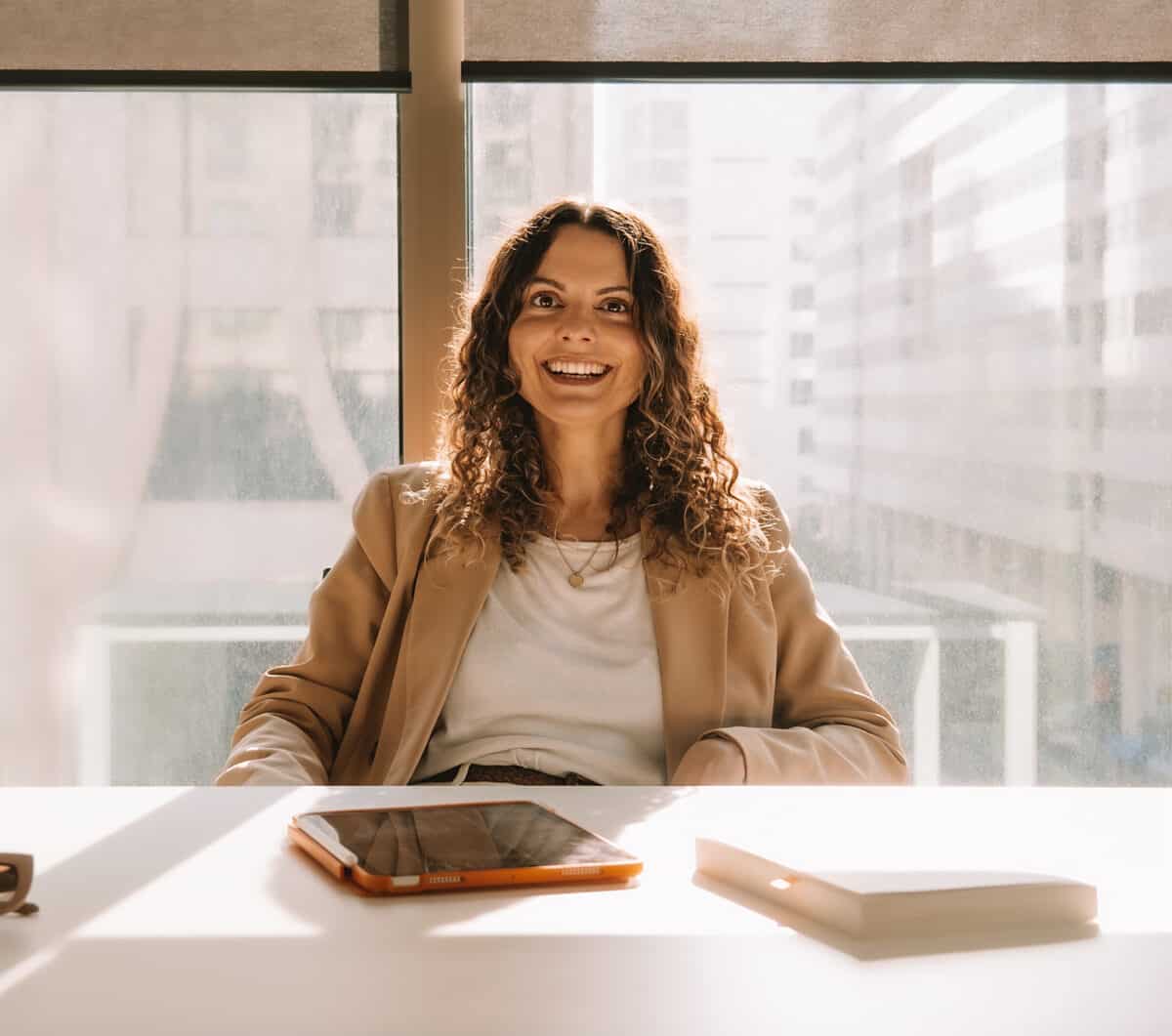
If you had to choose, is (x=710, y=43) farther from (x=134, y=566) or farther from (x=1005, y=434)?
(x=134, y=566)

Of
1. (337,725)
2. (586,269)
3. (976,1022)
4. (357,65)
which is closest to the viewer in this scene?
(976,1022)

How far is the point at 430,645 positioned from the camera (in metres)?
1.91

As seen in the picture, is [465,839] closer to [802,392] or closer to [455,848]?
[455,848]

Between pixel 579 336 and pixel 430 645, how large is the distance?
552mm

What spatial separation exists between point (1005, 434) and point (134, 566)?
1.86 metres

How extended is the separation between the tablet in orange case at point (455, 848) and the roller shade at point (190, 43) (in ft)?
6.06

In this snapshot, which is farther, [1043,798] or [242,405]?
[242,405]

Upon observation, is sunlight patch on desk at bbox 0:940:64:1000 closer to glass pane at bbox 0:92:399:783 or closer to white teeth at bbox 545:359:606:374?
white teeth at bbox 545:359:606:374

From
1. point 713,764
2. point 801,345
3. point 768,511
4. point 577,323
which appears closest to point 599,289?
point 577,323

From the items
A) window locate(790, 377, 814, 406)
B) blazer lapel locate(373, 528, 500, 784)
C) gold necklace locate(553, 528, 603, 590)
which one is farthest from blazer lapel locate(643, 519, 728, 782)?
window locate(790, 377, 814, 406)

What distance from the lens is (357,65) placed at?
2.60 meters

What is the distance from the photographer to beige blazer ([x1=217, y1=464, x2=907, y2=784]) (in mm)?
1871

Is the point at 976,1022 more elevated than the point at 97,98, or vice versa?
the point at 97,98

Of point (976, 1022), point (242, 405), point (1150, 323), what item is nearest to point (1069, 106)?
point (1150, 323)
